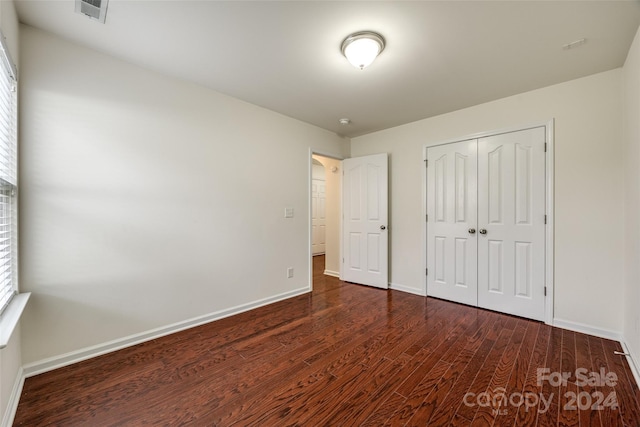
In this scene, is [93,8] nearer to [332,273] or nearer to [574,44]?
[574,44]

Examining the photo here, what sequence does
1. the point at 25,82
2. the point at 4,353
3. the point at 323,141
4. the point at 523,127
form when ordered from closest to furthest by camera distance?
the point at 4,353, the point at 25,82, the point at 523,127, the point at 323,141

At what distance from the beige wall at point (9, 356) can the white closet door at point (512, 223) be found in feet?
13.3

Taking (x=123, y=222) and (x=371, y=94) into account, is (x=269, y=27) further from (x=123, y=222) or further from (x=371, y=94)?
(x=123, y=222)

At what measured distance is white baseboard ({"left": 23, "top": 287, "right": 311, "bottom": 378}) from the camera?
189 cm

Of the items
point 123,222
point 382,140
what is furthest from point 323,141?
point 123,222

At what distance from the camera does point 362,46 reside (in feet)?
6.29

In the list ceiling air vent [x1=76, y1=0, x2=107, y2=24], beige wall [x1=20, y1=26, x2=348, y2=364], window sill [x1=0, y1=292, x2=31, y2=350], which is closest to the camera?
window sill [x1=0, y1=292, x2=31, y2=350]

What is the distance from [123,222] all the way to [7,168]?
75 centimetres

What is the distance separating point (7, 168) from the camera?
167 cm

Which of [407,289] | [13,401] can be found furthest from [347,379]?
[407,289]

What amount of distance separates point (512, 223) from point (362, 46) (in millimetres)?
2495

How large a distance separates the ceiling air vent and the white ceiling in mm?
43

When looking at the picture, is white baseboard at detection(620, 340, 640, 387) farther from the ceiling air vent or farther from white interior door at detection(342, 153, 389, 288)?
the ceiling air vent

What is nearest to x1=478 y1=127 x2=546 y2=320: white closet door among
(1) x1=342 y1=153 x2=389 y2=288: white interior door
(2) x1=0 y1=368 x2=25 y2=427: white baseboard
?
(1) x1=342 y1=153 x2=389 y2=288: white interior door
